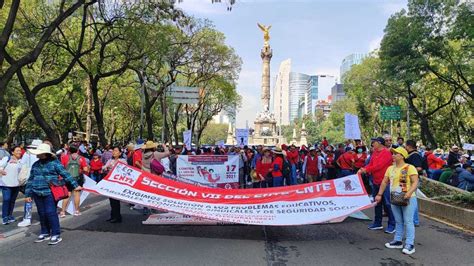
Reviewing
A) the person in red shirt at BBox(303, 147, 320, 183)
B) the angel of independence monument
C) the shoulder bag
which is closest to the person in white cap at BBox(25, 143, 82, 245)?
the shoulder bag

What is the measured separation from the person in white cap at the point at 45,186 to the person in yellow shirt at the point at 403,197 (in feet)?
17.6

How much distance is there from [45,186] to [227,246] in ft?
10.4

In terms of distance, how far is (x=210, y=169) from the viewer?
44.9ft

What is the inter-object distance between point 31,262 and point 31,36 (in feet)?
58.1

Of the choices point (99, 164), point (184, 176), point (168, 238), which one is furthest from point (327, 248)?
point (99, 164)

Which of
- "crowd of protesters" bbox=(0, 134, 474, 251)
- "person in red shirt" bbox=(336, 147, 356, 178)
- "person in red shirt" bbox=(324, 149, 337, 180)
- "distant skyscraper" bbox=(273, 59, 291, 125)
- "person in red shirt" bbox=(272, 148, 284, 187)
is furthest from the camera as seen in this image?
"distant skyscraper" bbox=(273, 59, 291, 125)

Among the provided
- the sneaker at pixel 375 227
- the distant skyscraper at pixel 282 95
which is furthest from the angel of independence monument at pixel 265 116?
the distant skyscraper at pixel 282 95

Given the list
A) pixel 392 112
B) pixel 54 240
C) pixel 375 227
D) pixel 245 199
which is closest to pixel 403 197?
pixel 375 227

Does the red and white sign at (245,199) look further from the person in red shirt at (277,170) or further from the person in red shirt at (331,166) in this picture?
the person in red shirt at (331,166)

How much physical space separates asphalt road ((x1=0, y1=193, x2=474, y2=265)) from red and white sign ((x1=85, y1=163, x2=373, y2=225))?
423 millimetres

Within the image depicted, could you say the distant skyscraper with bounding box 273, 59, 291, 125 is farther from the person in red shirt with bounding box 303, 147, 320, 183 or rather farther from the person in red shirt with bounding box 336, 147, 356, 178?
the person in red shirt with bounding box 336, 147, 356, 178

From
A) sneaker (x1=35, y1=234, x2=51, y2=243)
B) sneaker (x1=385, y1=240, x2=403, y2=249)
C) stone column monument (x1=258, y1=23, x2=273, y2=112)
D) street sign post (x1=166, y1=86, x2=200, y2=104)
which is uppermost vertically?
stone column monument (x1=258, y1=23, x2=273, y2=112)

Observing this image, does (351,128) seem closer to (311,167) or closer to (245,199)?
(311,167)

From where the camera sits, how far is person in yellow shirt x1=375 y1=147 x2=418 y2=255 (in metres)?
7.01
